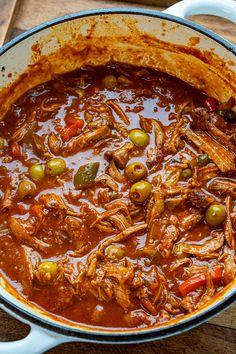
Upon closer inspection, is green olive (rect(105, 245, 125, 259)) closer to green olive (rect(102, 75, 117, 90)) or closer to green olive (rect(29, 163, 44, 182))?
green olive (rect(29, 163, 44, 182))

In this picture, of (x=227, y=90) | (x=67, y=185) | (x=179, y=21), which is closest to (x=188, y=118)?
(x=227, y=90)

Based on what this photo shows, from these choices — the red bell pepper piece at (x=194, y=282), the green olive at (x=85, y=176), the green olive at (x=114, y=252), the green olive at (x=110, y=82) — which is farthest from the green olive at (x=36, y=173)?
the red bell pepper piece at (x=194, y=282)

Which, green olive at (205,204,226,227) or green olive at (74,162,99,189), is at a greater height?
green olive at (74,162,99,189)

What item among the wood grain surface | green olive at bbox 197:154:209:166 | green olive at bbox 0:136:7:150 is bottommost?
green olive at bbox 197:154:209:166

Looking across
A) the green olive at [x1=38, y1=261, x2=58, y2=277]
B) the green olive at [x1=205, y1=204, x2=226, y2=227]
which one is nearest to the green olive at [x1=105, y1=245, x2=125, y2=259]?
the green olive at [x1=38, y1=261, x2=58, y2=277]

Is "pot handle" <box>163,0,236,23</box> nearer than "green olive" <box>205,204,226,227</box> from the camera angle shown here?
No
